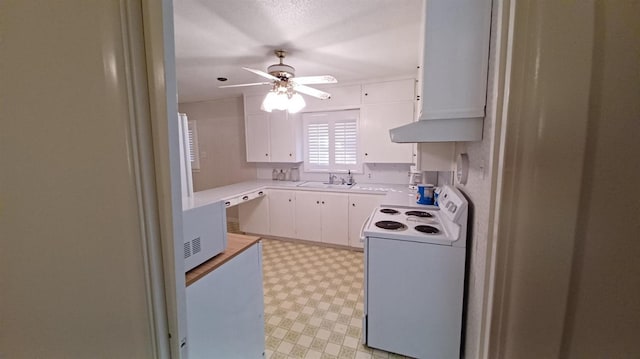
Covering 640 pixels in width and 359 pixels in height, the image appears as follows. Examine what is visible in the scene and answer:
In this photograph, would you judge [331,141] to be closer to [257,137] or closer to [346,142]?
[346,142]

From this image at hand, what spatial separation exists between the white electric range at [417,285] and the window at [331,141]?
2.06 m

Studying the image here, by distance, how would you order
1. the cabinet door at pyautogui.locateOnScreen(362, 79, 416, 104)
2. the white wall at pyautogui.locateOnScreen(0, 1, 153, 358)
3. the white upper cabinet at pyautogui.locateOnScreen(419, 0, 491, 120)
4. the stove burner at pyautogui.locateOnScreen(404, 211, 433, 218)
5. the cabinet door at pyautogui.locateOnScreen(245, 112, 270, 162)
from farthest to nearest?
1. the cabinet door at pyautogui.locateOnScreen(245, 112, 270, 162)
2. the cabinet door at pyautogui.locateOnScreen(362, 79, 416, 104)
3. the stove burner at pyautogui.locateOnScreen(404, 211, 433, 218)
4. the white upper cabinet at pyautogui.locateOnScreen(419, 0, 491, 120)
5. the white wall at pyautogui.locateOnScreen(0, 1, 153, 358)

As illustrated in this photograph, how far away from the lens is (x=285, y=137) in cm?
376

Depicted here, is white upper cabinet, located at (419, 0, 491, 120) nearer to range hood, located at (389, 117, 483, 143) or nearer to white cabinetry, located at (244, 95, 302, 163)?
range hood, located at (389, 117, 483, 143)

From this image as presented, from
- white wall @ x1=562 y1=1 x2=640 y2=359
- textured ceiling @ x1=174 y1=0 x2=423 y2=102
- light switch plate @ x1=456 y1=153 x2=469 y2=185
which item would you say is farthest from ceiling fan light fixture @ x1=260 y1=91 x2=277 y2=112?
white wall @ x1=562 y1=1 x2=640 y2=359

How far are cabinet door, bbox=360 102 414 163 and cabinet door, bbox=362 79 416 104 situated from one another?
0.21 ft

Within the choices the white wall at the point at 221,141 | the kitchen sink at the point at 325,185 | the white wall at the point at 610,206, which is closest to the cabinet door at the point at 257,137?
the white wall at the point at 221,141

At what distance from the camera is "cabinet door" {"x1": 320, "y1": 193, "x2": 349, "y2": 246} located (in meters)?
3.28

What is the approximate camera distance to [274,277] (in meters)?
2.63

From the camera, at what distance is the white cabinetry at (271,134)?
374cm

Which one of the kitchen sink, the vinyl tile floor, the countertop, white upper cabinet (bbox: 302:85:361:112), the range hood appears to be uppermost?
white upper cabinet (bbox: 302:85:361:112)

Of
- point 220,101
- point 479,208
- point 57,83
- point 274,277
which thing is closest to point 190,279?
point 57,83

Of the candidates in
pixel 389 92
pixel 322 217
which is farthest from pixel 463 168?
pixel 322 217

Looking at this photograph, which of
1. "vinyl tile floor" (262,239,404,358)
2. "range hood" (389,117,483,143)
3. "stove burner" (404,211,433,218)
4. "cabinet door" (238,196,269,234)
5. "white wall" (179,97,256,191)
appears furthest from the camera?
"white wall" (179,97,256,191)
